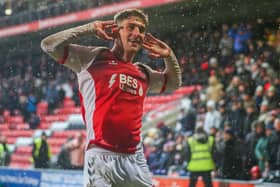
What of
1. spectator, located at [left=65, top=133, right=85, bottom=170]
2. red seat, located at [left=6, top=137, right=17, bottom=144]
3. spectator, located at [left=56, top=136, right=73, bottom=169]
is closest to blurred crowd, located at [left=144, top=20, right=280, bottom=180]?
spectator, located at [left=65, top=133, right=85, bottom=170]

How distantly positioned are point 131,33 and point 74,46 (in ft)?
0.64

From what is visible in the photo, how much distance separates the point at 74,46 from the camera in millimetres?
1927

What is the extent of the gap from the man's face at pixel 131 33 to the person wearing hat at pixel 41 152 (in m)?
2.07

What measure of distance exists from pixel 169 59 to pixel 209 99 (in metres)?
2.10

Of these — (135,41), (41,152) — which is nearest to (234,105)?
(41,152)

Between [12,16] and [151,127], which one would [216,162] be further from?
[12,16]

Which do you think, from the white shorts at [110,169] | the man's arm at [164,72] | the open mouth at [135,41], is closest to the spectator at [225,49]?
the man's arm at [164,72]

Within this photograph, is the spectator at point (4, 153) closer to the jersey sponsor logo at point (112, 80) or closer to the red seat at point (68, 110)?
the red seat at point (68, 110)

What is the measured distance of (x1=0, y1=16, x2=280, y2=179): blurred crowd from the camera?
142 inches

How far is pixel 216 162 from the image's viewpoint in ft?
12.9

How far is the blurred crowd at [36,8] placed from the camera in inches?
125

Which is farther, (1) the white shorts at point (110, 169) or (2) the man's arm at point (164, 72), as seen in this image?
(2) the man's arm at point (164, 72)

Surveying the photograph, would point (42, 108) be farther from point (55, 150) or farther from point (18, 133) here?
point (18, 133)

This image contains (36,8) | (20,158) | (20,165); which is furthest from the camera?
(20,158)
